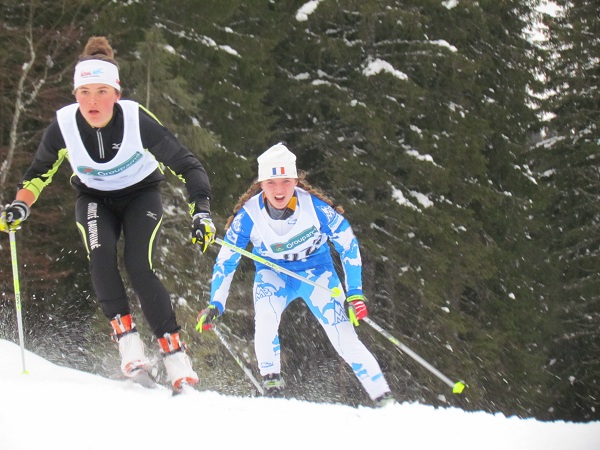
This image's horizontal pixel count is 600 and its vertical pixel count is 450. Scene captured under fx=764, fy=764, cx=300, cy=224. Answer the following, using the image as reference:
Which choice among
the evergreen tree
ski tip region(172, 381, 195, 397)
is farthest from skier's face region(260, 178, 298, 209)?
the evergreen tree

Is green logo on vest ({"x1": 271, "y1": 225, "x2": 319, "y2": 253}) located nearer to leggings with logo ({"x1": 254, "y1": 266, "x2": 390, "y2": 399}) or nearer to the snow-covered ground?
leggings with logo ({"x1": 254, "y1": 266, "x2": 390, "y2": 399})

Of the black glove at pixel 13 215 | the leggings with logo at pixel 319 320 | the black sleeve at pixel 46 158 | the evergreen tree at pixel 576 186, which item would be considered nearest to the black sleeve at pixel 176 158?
the black sleeve at pixel 46 158

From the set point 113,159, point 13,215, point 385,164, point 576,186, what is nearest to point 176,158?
point 113,159

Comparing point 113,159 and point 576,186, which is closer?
point 113,159

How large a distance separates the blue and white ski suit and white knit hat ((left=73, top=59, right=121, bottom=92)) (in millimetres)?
1640

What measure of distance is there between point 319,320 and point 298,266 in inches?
18.6

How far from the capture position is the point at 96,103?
14.6 feet

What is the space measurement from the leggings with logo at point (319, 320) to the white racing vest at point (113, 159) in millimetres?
1656

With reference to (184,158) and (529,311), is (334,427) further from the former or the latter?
(529,311)

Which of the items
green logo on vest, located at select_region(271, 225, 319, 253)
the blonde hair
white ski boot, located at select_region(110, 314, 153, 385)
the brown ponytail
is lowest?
white ski boot, located at select_region(110, 314, 153, 385)

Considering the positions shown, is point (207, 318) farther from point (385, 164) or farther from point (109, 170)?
point (385, 164)

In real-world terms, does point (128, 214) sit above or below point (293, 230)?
above

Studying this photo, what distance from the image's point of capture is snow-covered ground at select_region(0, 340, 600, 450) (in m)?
3.44

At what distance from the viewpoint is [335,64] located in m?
17.8
